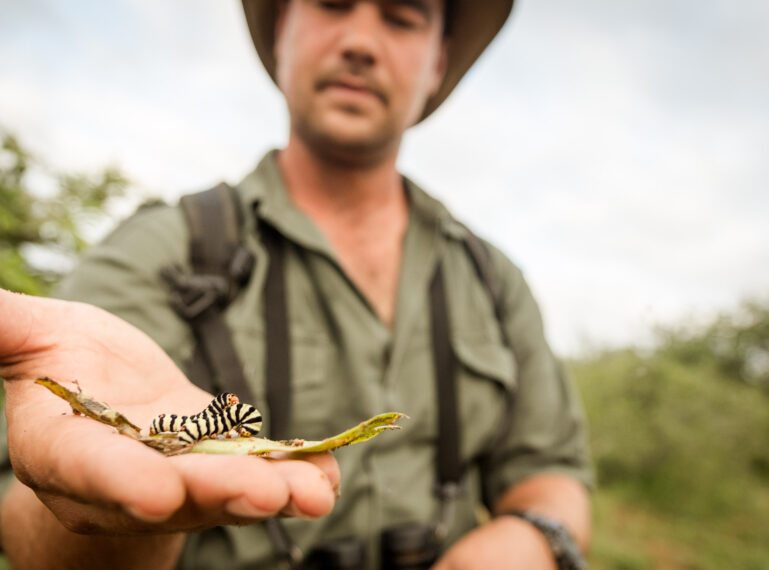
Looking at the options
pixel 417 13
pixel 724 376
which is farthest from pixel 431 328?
pixel 724 376

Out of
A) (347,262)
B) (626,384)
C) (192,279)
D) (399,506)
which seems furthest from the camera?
(626,384)

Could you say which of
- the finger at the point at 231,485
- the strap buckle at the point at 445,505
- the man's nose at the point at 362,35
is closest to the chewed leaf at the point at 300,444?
the finger at the point at 231,485

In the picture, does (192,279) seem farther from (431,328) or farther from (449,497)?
(449,497)

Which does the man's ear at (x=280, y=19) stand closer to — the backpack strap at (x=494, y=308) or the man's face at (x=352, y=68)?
the man's face at (x=352, y=68)

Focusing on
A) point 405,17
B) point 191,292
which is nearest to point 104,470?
point 191,292

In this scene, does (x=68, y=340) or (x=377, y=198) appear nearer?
(x=68, y=340)

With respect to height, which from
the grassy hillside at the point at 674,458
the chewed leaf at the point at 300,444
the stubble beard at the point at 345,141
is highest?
the stubble beard at the point at 345,141
